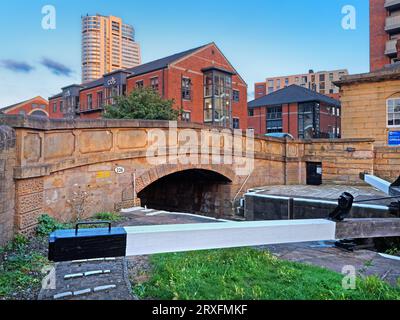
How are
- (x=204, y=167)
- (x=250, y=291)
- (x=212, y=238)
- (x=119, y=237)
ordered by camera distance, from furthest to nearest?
1. (x=204, y=167)
2. (x=250, y=291)
3. (x=212, y=238)
4. (x=119, y=237)

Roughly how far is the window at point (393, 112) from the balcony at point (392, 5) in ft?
63.9

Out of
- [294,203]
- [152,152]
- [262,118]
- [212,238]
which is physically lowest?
[294,203]

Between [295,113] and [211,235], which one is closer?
[211,235]

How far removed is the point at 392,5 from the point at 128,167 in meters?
33.8

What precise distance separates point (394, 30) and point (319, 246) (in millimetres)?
33947

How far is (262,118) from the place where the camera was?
45.6m

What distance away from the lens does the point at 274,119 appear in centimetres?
4478

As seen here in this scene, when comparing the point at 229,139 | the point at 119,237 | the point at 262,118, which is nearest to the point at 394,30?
the point at 262,118

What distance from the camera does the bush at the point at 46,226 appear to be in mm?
6082

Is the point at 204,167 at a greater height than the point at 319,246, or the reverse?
the point at 204,167

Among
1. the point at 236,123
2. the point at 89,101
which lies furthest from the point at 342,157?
the point at 89,101

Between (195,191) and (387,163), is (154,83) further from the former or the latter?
(387,163)

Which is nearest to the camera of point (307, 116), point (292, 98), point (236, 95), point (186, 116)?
point (186, 116)

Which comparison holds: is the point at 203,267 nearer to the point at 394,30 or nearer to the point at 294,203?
the point at 294,203
